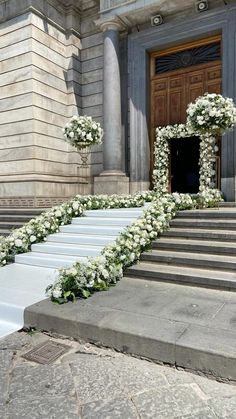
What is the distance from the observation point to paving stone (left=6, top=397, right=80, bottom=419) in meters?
2.44

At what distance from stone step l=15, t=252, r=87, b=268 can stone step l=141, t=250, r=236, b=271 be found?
125 centimetres

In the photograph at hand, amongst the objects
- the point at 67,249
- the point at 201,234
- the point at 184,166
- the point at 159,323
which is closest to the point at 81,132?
the point at 184,166

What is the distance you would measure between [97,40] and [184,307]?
11601 millimetres

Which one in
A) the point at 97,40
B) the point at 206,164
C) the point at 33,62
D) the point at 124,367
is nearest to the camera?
the point at 124,367

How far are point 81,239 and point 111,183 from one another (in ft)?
16.0

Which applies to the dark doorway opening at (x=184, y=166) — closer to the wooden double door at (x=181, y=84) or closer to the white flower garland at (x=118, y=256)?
the wooden double door at (x=181, y=84)

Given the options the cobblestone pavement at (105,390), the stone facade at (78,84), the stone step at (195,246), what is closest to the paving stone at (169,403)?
the cobblestone pavement at (105,390)

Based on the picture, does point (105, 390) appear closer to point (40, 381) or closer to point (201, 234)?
point (40, 381)

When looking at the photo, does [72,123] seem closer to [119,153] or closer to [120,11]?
[119,153]

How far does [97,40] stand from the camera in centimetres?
1259

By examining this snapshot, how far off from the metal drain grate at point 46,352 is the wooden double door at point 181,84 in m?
8.62

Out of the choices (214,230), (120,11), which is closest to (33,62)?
(120,11)

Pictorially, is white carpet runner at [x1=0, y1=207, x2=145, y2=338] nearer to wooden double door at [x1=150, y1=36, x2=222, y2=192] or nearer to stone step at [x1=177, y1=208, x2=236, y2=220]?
stone step at [x1=177, y1=208, x2=236, y2=220]

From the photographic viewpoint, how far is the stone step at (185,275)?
4.65 metres
